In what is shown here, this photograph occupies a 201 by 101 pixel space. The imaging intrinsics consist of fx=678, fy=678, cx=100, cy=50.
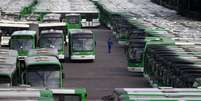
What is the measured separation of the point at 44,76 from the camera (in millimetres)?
29891

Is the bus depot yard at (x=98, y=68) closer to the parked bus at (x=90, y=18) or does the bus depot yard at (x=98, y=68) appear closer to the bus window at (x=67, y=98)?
the bus window at (x=67, y=98)

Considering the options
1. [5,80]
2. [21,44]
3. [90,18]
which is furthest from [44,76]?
[90,18]

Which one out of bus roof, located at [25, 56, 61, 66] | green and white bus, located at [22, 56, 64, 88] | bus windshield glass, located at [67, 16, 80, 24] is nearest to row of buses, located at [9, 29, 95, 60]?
bus roof, located at [25, 56, 61, 66]

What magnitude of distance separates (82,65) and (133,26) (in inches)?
578

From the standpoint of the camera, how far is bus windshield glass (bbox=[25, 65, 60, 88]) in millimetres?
29697

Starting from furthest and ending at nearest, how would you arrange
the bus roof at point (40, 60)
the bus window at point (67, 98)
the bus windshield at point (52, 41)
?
the bus windshield at point (52, 41) < the bus roof at point (40, 60) < the bus window at point (67, 98)

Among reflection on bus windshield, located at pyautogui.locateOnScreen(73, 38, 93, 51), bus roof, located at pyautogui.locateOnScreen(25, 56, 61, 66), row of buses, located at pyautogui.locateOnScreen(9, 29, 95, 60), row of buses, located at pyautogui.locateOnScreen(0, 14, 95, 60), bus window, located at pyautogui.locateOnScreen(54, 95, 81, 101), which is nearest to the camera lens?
bus window, located at pyautogui.locateOnScreen(54, 95, 81, 101)

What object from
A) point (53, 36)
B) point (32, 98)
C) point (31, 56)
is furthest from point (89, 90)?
point (32, 98)

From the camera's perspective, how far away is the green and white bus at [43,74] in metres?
29.7

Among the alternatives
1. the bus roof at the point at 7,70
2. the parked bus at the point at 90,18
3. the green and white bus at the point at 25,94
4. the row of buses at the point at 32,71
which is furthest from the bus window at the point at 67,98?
the parked bus at the point at 90,18

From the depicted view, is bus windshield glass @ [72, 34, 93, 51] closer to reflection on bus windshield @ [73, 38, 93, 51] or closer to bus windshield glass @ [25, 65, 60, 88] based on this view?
reflection on bus windshield @ [73, 38, 93, 51]

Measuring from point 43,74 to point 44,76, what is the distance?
0.14m

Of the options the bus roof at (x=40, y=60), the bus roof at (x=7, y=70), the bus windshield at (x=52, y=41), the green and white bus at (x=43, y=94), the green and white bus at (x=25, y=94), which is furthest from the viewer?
the bus windshield at (x=52, y=41)

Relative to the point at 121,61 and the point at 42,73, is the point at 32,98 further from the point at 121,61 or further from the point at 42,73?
the point at 121,61
